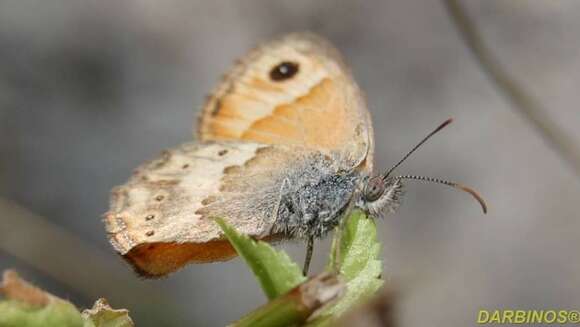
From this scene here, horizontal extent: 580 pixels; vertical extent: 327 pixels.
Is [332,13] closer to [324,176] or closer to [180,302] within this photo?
[180,302]

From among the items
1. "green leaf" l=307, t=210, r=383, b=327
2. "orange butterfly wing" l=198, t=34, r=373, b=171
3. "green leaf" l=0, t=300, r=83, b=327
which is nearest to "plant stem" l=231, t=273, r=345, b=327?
"green leaf" l=307, t=210, r=383, b=327

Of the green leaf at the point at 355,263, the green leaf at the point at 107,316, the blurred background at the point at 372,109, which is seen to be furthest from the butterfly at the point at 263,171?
the blurred background at the point at 372,109

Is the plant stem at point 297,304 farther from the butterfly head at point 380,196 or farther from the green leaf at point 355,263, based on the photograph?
the butterfly head at point 380,196

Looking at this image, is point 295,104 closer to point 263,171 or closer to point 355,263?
point 263,171

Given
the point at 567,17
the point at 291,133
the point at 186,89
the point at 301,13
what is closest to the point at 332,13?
the point at 301,13

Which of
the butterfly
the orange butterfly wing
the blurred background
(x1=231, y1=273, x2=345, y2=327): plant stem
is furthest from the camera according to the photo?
the blurred background

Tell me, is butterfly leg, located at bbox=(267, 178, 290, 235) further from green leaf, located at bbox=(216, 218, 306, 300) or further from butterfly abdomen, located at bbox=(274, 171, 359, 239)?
green leaf, located at bbox=(216, 218, 306, 300)
